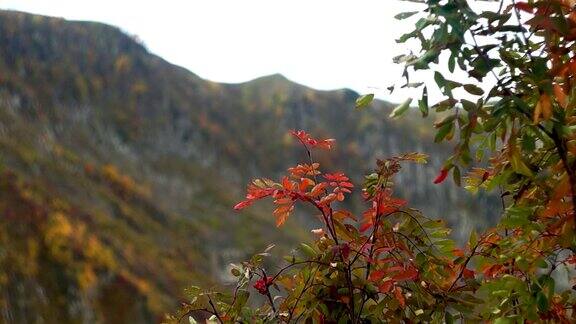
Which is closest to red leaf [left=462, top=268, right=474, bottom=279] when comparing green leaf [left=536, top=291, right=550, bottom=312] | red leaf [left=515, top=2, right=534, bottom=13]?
green leaf [left=536, top=291, right=550, bottom=312]

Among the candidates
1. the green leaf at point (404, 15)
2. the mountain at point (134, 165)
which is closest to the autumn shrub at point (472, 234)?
the green leaf at point (404, 15)

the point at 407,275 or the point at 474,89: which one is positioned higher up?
the point at 474,89

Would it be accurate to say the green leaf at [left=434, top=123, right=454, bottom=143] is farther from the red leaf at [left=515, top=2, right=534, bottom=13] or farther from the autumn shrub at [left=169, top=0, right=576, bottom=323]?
the red leaf at [left=515, top=2, right=534, bottom=13]

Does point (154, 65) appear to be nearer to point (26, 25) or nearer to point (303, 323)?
point (26, 25)

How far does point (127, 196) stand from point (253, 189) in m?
31.5

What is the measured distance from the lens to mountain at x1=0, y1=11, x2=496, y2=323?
19.8 metres

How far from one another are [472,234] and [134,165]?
40161 millimetres

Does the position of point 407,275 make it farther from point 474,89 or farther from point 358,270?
point 474,89

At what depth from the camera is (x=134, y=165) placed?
40.6 m

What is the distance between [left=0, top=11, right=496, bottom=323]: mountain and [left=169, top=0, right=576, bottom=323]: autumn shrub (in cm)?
1678

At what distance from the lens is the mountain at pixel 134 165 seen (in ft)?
65.1

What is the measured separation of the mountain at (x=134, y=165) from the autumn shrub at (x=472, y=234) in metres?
16.8

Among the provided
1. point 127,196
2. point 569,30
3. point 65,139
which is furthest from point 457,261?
point 65,139

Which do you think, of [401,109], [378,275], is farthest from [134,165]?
[401,109]
